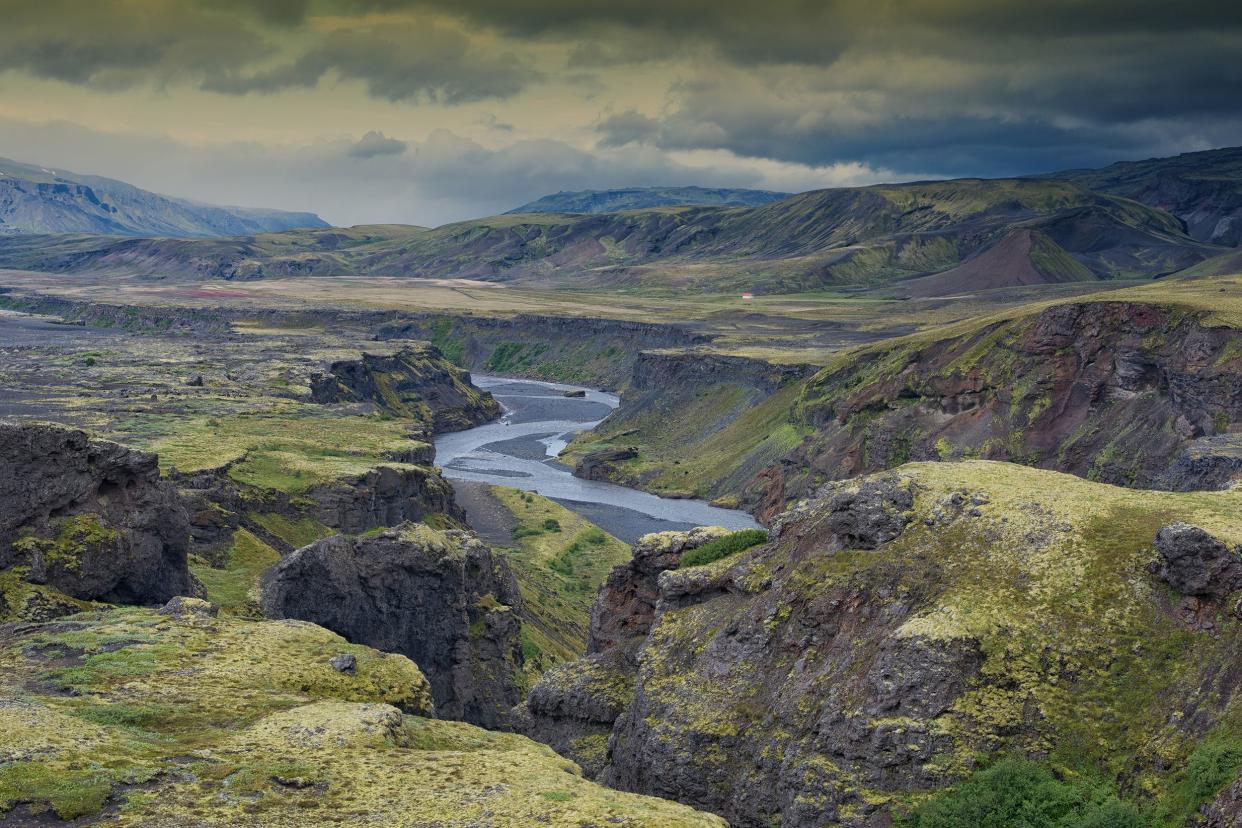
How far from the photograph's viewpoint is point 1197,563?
1438 inches

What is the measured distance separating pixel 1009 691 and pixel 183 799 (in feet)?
82.4

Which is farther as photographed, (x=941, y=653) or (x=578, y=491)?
(x=578, y=491)

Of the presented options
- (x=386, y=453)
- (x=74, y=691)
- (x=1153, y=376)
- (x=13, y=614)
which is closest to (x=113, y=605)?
(x=13, y=614)

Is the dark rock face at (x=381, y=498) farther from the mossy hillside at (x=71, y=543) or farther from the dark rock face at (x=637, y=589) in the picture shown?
the dark rock face at (x=637, y=589)

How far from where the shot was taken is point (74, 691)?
37094mm

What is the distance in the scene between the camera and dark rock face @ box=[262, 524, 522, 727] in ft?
194

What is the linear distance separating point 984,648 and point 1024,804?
5.49m

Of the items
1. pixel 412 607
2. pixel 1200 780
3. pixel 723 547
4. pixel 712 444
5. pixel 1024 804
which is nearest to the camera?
pixel 1200 780

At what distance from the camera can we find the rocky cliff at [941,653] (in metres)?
35.0

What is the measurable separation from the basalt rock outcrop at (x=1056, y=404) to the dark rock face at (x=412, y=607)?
189 feet

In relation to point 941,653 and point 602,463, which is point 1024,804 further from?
point 602,463

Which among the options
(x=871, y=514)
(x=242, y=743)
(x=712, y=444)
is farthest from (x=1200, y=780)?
(x=712, y=444)

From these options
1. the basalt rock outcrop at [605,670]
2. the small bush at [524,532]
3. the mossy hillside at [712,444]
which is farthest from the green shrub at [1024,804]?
the mossy hillside at [712,444]

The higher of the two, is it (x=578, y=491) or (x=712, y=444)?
(x=712, y=444)
